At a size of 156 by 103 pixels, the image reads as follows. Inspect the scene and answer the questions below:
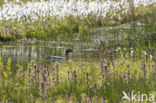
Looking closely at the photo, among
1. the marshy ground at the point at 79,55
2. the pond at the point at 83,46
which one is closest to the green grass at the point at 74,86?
the marshy ground at the point at 79,55

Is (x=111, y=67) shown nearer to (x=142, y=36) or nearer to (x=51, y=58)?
→ (x=51, y=58)

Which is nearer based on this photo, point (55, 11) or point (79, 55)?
point (79, 55)

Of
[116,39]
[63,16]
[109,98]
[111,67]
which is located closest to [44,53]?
[116,39]

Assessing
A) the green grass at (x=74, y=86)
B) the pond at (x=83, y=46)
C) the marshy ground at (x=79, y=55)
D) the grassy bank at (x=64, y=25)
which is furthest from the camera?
the grassy bank at (x=64, y=25)

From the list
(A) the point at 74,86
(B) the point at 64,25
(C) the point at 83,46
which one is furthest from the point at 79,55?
(B) the point at 64,25

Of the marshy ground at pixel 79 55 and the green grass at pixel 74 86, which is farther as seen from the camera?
the marshy ground at pixel 79 55

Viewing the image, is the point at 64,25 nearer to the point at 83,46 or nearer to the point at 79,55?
the point at 83,46

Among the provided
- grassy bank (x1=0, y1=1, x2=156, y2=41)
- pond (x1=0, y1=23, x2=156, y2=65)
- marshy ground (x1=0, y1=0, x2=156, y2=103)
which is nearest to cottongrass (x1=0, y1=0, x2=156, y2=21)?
marshy ground (x1=0, y1=0, x2=156, y2=103)

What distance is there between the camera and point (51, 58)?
8898 millimetres

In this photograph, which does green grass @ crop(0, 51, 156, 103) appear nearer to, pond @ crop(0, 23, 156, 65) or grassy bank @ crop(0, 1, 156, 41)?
pond @ crop(0, 23, 156, 65)

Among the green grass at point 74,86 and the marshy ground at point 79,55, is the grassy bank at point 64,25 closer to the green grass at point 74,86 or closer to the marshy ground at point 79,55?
the marshy ground at point 79,55

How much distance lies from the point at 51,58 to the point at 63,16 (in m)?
7.80

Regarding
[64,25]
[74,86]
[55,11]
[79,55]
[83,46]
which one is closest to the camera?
[74,86]

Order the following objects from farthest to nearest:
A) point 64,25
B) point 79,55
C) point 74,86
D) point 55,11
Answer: point 55,11, point 64,25, point 79,55, point 74,86
